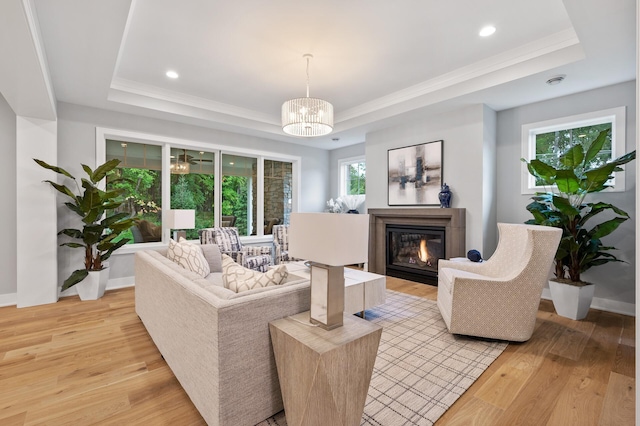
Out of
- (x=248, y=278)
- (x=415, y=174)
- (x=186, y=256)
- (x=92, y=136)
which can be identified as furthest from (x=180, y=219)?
(x=415, y=174)

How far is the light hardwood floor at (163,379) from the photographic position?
65.7 inches

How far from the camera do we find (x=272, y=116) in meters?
5.24

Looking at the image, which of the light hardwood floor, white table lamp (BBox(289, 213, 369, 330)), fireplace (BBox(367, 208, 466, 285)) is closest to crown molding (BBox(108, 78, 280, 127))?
fireplace (BBox(367, 208, 466, 285))

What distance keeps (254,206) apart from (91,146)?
2664 mm

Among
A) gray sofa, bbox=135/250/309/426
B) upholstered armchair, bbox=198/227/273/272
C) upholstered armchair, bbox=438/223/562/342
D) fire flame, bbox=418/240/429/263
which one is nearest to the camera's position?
gray sofa, bbox=135/250/309/426

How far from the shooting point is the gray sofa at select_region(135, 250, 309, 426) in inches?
54.7

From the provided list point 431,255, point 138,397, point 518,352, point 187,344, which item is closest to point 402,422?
point 187,344

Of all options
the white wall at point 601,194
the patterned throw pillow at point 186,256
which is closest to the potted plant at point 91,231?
the patterned throw pillow at point 186,256

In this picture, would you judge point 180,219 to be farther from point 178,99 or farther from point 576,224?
point 576,224

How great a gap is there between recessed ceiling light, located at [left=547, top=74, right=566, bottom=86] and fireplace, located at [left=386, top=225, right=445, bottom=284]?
2133mm

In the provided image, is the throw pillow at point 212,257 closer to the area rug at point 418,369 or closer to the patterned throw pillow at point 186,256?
the patterned throw pillow at point 186,256

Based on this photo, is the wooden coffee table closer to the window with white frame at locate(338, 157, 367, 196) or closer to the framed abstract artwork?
the framed abstract artwork

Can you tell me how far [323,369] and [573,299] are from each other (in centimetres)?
320

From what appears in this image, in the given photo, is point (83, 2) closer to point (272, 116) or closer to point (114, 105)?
point (114, 105)
